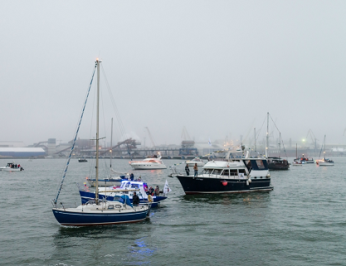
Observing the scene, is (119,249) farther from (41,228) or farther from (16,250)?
(41,228)

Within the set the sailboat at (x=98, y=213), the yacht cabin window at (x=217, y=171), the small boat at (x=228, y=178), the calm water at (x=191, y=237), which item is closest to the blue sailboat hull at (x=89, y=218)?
the sailboat at (x=98, y=213)

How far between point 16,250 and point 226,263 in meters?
12.6

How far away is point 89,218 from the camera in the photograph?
25.8 meters

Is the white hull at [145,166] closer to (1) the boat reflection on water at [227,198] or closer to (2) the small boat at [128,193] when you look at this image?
(1) the boat reflection on water at [227,198]

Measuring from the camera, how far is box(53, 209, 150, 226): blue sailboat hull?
25.4 metres

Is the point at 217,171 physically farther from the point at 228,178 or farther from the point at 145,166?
the point at 145,166

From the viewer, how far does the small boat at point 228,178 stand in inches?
1713

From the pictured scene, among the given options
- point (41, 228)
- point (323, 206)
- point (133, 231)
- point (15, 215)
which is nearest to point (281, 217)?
point (323, 206)

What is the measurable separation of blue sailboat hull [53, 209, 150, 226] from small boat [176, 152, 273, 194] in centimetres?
1706

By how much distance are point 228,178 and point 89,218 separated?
2234 centimetres

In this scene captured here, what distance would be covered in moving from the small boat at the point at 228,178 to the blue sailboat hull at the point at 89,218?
17.1 m

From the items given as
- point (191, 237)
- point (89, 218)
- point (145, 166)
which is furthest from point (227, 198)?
point (145, 166)

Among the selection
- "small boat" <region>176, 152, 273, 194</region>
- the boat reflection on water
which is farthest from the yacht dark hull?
the boat reflection on water

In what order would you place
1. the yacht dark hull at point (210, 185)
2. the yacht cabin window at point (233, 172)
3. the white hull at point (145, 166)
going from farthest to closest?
the white hull at point (145, 166)
the yacht cabin window at point (233, 172)
the yacht dark hull at point (210, 185)
